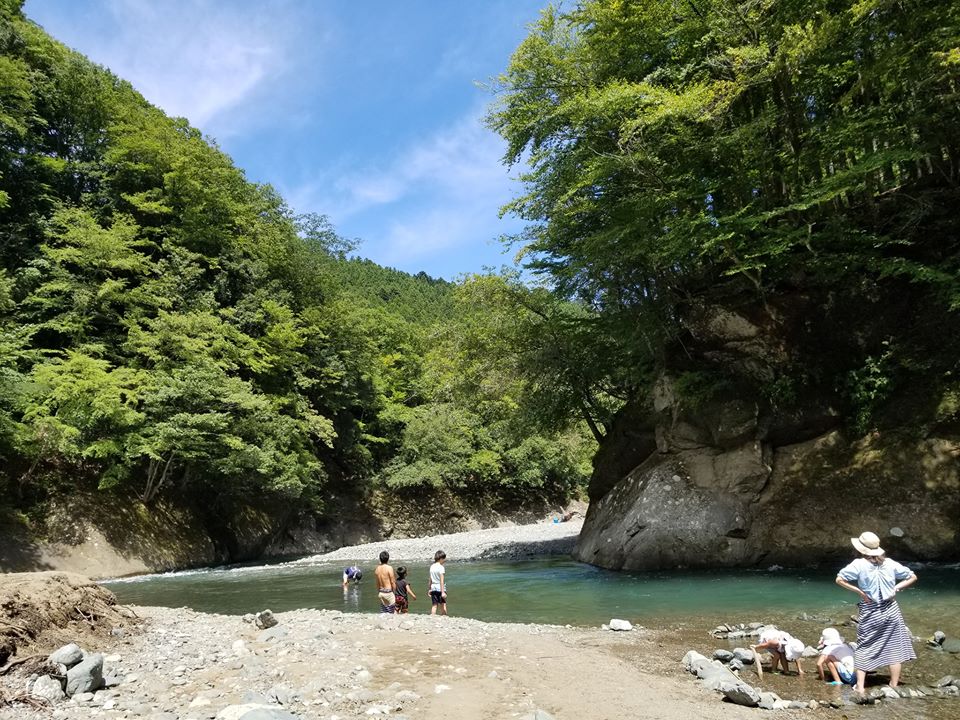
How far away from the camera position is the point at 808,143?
1562 centimetres

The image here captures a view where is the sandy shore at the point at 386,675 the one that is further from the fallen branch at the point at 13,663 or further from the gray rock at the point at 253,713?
the fallen branch at the point at 13,663

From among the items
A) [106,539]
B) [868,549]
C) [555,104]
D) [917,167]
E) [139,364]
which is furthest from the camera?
[139,364]

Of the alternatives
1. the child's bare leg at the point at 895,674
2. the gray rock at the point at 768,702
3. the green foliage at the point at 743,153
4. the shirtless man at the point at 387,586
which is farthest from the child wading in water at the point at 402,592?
the green foliage at the point at 743,153

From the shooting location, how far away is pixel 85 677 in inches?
245

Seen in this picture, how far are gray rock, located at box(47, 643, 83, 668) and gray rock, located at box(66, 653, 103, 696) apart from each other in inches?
7.6

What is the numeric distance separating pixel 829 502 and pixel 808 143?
31.3 feet

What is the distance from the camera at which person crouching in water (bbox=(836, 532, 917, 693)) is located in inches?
258

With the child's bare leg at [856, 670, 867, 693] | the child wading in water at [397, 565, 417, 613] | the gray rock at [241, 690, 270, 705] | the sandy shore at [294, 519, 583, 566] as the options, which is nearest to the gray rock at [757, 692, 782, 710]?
the child's bare leg at [856, 670, 867, 693]

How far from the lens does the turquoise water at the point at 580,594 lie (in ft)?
35.3

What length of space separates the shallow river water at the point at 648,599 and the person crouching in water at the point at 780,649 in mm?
255

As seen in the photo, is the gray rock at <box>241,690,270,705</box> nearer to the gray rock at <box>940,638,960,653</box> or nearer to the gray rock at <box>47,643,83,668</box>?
the gray rock at <box>47,643,83,668</box>

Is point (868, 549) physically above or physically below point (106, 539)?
above

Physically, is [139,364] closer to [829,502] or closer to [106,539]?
[106,539]

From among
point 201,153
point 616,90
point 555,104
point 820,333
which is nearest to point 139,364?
point 201,153
